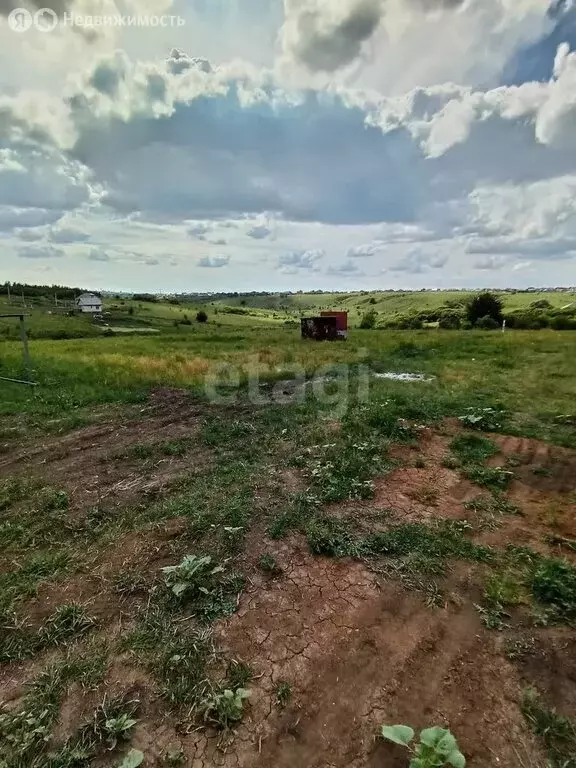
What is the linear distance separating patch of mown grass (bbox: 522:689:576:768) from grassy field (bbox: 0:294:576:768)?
0.01m

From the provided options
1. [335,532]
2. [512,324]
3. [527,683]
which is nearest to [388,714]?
[527,683]

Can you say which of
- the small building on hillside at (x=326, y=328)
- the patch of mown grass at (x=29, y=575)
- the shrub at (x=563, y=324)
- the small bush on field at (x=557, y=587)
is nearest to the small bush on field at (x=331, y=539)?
the small bush on field at (x=557, y=587)

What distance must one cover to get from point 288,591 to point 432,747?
1.61 m

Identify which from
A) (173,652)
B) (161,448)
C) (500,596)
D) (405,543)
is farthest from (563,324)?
(173,652)

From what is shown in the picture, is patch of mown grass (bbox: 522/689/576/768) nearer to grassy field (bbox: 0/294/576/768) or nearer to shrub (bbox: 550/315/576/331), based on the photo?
grassy field (bbox: 0/294/576/768)

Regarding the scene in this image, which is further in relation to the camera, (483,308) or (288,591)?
(483,308)

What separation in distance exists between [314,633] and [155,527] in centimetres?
Result: 221

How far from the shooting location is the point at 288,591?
11.7ft

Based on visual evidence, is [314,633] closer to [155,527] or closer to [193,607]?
[193,607]

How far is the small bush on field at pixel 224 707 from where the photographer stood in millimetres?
2504

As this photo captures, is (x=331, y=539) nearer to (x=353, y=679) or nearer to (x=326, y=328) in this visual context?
(x=353, y=679)

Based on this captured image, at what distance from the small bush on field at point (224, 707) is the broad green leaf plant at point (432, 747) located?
0.88m

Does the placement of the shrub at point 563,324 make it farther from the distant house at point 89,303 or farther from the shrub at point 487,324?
the distant house at point 89,303

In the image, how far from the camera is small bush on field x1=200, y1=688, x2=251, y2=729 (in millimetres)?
2504
